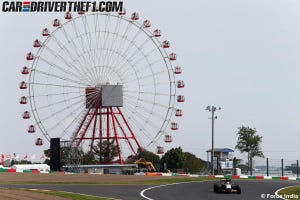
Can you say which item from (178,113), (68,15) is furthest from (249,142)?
(68,15)

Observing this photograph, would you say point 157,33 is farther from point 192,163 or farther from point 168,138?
point 192,163

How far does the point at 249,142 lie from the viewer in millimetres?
101125

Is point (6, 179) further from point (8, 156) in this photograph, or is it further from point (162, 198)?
point (8, 156)

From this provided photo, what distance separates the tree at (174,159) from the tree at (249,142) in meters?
25.0

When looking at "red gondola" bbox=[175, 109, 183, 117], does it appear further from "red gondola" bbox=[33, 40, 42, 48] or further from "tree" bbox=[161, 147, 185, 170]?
"tree" bbox=[161, 147, 185, 170]

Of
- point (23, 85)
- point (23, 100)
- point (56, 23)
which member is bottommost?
point (23, 100)

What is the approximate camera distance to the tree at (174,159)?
125m

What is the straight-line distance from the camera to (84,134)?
3152 inches

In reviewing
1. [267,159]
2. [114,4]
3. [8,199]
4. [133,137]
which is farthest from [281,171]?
[8,199]

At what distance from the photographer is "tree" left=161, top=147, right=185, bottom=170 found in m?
125

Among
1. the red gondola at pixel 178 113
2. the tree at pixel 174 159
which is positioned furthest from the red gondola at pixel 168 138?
the tree at pixel 174 159

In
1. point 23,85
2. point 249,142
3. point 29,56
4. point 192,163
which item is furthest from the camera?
point 192,163

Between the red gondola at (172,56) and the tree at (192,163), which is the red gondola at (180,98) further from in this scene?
the tree at (192,163)

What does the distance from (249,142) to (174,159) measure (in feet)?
91.2
